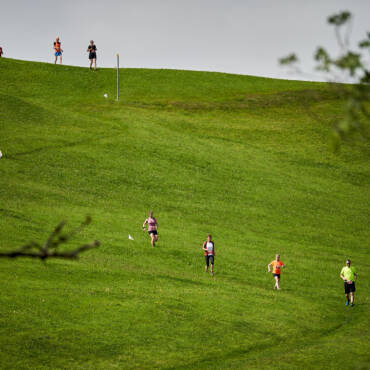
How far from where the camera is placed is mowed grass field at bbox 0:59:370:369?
2498 centimetres

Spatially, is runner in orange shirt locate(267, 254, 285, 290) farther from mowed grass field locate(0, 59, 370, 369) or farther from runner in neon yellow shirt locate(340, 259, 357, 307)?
runner in neon yellow shirt locate(340, 259, 357, 307)

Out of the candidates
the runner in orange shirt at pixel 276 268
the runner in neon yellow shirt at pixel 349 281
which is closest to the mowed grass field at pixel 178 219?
the runner in orange shirt at pixel 276 268

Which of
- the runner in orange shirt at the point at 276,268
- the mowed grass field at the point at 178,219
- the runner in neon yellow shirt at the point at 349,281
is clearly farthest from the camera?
the runner in orange shirt at the point at 276,268

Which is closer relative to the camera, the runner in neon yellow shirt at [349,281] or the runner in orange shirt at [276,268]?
the runner in neon yellow shirt at [349,281]

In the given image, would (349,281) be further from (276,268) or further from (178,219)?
(178,219)

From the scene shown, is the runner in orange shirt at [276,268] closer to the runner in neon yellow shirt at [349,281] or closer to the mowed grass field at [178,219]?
the mowed grass field at [178,219]

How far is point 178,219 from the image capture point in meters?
47.9

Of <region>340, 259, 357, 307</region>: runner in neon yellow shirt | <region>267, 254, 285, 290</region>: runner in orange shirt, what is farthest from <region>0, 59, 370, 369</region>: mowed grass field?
<region>340, 259, 357, 307</region>: runner in neon yellow shirt

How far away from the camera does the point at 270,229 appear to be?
4903 centimetres

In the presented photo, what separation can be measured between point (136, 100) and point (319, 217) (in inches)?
1656

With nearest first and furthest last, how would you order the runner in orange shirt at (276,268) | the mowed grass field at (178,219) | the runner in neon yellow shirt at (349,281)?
the mowed grass field at (178,219), the runner in neon yellow shirt at (349,281), the runner in orange shirt at (276,268)

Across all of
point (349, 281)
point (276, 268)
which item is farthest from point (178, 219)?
point (349, 281)

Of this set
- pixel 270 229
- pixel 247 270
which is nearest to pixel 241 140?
pixel 270 229

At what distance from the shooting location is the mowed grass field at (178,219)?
2498 centimetres
